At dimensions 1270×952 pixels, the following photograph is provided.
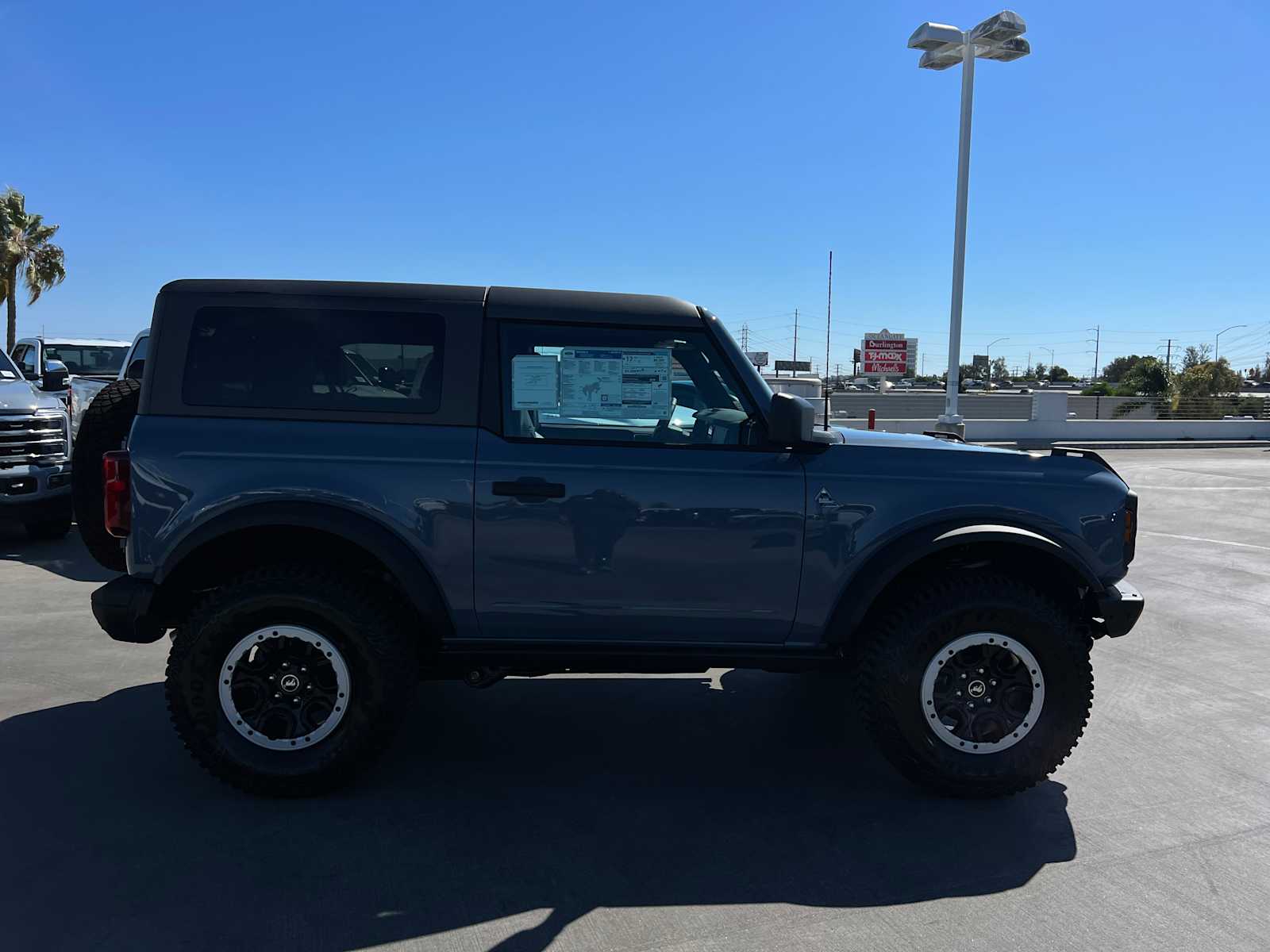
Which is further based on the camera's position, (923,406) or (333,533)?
(923,406)

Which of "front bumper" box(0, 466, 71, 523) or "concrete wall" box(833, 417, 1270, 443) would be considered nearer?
"front bumper" box(0, 466, 71, 523)

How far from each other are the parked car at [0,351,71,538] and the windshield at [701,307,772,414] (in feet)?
24.3

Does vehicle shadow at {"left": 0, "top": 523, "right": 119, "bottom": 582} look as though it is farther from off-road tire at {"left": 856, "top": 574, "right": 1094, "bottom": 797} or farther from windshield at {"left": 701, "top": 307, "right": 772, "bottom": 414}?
off-road tire at {"left": 856, "top": 574, "right": 1094, "bottom": 797}

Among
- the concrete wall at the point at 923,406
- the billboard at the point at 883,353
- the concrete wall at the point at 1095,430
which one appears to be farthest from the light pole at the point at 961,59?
the billboard at the point at 883,353

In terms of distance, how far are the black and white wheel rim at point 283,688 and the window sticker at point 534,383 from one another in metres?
1.21

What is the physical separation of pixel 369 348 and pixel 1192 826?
3.63 meters

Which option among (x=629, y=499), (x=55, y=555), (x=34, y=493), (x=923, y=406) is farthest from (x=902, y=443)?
(x=923, y=406)

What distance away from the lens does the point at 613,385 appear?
3.75 metres

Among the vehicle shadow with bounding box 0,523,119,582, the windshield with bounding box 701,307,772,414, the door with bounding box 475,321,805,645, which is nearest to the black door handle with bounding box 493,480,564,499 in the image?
the door with bounding box 475,321,805,645

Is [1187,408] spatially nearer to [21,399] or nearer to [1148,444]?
[1148,444]

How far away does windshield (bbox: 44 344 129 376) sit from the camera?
16562 mm

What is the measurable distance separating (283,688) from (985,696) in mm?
2785

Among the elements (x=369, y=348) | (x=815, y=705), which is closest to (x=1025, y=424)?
(x=815, y=705)

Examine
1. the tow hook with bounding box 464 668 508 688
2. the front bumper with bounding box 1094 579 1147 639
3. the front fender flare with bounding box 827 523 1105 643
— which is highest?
the front fender flare with bounding box 827 523 1105 643
